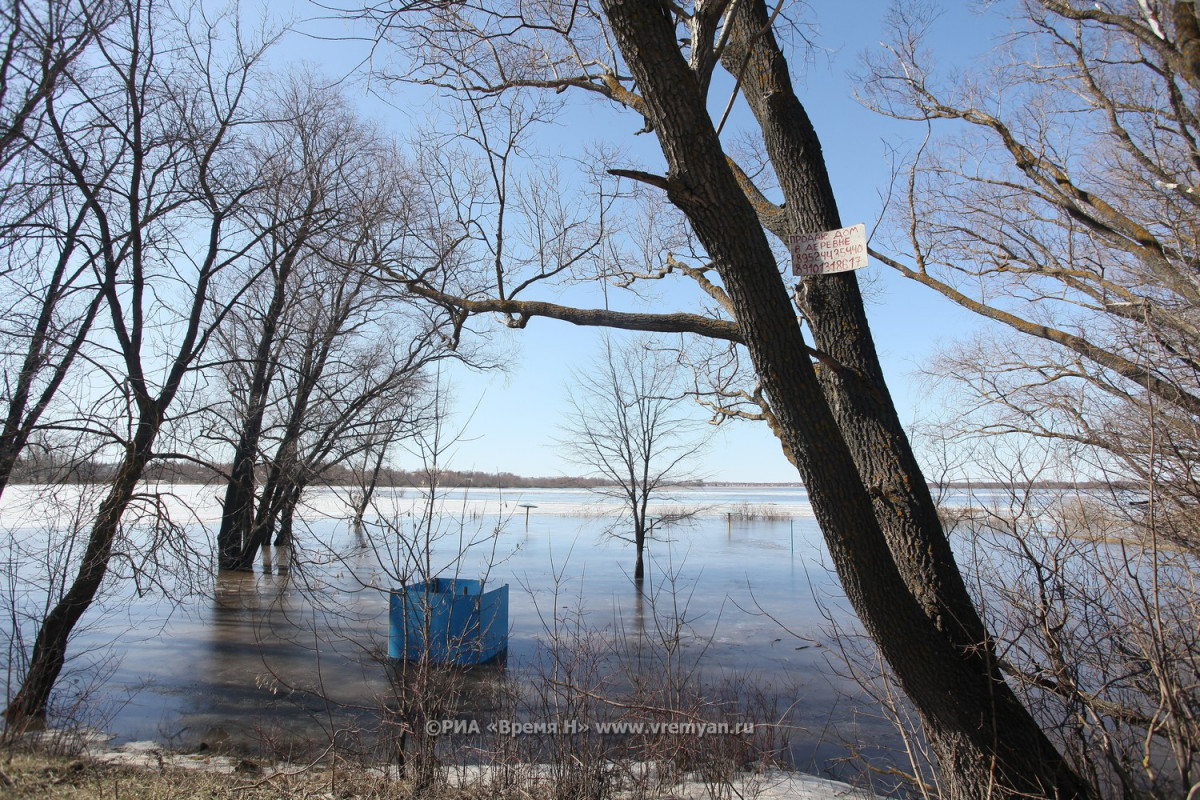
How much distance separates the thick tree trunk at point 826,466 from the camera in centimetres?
224

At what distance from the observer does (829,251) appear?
271 cm

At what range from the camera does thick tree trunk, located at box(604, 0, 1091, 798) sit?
2.24 meters

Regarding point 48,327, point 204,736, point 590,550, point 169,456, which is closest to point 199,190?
point 48,327

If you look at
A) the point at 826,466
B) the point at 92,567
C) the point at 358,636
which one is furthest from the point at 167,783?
the point at 358,636

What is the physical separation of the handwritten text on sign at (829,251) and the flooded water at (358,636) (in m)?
1.64

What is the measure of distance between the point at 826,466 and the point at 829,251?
87cm

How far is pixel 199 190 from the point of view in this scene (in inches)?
309

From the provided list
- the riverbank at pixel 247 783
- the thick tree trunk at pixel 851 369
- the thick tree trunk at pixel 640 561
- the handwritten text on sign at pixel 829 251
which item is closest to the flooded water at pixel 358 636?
the thick tree trunk at pixel 640 561

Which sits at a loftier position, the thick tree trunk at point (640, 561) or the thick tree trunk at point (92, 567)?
the thick tree trunk at point (92, 567)

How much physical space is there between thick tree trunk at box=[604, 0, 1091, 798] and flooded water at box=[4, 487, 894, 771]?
707 mm

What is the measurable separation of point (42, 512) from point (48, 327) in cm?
180

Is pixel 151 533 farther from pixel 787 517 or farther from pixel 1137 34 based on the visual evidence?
pixel 787 517

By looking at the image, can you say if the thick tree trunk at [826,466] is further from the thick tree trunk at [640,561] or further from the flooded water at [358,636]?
the thick tree trunk at [640,561]

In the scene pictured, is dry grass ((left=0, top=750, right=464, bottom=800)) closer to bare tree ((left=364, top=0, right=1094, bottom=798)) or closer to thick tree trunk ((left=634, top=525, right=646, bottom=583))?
bare tree ((left=364, top=0, right=1094, bottom=798))
